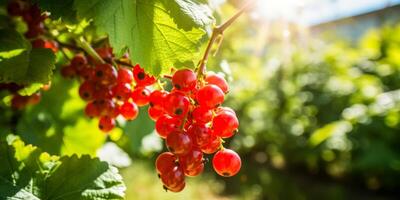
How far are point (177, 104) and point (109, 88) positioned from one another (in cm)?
25

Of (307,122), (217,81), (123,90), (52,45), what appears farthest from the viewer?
(307,122)

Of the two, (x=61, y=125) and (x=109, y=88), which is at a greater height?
(x=109, y=88)

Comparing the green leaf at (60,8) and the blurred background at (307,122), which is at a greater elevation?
the green leaf at (60,8)

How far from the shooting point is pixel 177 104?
0.80 m

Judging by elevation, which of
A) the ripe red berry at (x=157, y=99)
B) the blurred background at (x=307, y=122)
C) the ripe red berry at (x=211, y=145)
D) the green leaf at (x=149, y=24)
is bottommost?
the blurred background at (x=307, y=122)

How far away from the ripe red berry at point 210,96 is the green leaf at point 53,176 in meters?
0.20

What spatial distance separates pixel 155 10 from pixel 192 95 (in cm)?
15

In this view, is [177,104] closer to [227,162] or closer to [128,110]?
[227,162]

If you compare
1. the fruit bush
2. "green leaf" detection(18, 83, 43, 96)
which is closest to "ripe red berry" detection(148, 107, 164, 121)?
the fruit bush

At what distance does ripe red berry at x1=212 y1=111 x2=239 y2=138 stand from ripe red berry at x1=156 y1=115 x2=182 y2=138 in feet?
0.20

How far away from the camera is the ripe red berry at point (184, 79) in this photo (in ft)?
2.69

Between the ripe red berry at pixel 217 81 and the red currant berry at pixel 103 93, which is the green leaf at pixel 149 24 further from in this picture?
the red currant berry at pixel 103 93

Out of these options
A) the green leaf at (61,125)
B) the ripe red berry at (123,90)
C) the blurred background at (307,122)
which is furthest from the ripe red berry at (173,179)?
the blurred background at (307,122)

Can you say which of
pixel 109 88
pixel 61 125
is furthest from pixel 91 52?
pixel 61 125
